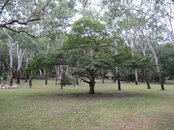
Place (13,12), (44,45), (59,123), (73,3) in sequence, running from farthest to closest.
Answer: (44,45) < (13,12) < (73,3) < (59,123)

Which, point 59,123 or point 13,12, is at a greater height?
point 13,12

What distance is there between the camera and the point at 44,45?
37.1 meters

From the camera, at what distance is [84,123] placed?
10.1 meters

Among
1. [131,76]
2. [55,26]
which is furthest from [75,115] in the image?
[131,76]

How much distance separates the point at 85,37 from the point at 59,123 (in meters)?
A: 11.5

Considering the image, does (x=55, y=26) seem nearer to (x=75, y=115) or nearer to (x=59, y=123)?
(x=75, y=115)

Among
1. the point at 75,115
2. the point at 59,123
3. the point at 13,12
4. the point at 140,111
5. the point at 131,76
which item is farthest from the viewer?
the point at 131,76

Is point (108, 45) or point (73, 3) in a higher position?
point (73, 3)

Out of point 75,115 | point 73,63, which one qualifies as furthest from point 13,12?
point 75,115

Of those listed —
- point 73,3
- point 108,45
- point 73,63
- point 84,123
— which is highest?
point 73,3

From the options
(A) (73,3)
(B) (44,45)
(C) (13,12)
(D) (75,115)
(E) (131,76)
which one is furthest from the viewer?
(E) (131,76)

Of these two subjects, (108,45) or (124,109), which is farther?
(108,45)

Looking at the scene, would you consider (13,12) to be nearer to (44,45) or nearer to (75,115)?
(75,115)

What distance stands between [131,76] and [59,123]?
38.9m
